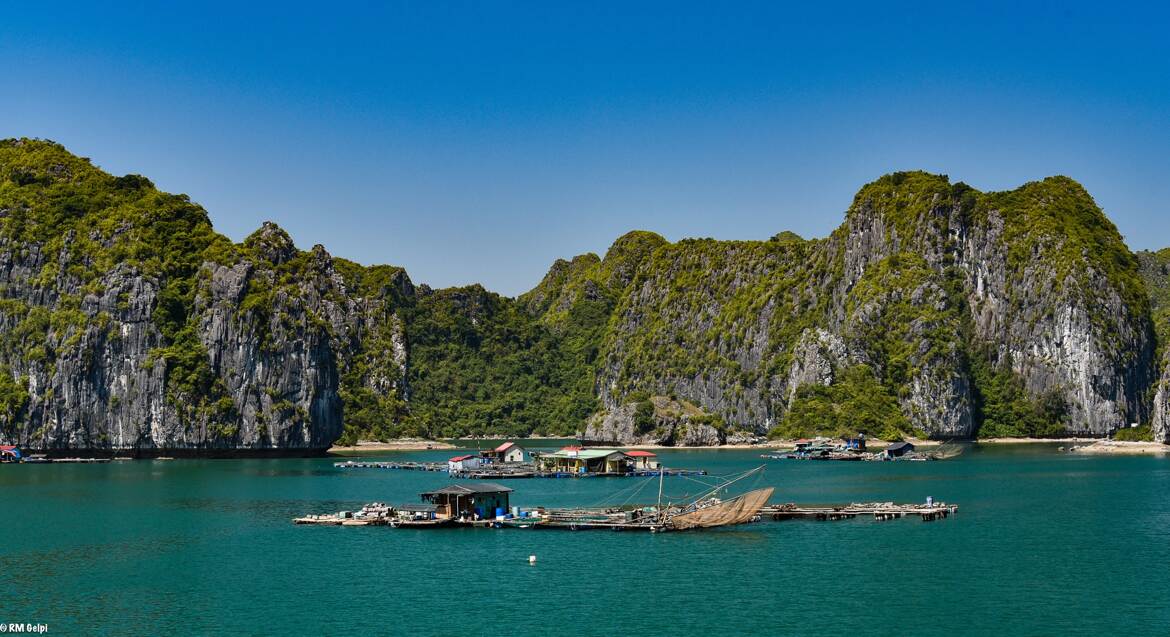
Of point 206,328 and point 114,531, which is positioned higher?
point 206,328

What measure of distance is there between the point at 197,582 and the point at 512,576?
15611 mm

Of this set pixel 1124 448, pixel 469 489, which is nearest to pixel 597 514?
pixel 469 489

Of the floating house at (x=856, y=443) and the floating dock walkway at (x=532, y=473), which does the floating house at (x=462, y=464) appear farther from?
the floating house at (x=856, y=443)

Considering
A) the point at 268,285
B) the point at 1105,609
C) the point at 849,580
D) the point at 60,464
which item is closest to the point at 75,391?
the point at 60,464

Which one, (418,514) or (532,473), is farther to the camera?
(532,473)

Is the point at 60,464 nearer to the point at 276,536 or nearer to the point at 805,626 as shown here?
the point at 276,536

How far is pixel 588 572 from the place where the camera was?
185ft

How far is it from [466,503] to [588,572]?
71.5ft

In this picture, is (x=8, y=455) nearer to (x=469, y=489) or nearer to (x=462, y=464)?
(x=462, y=464)

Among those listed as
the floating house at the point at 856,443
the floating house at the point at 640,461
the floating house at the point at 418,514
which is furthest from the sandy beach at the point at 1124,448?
the floating house at the point at 418,514

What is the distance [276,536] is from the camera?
6956cm

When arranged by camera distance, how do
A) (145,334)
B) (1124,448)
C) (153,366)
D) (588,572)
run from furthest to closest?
(1124,448), (145,334), (153,366), (588,572)

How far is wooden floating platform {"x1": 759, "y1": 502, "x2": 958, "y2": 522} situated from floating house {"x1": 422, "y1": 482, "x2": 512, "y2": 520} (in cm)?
1901

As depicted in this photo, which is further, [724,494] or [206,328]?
[206,328]
